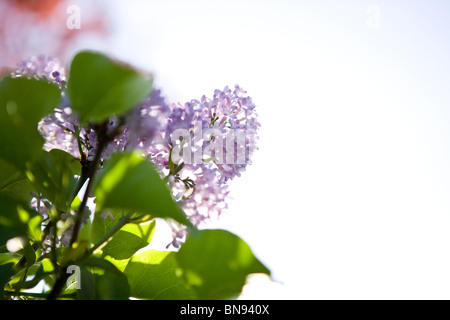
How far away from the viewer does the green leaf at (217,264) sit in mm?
269

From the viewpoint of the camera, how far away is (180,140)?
35 centimetres

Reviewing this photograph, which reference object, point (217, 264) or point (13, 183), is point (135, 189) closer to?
point (217, 264)

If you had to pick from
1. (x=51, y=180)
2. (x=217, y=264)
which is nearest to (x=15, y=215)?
(x=51, y=180)

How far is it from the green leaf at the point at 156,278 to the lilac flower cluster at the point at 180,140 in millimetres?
19

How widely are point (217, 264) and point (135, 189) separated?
7 cm

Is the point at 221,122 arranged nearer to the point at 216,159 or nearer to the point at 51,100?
the point at 216,159

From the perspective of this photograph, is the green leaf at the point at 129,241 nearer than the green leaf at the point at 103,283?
No

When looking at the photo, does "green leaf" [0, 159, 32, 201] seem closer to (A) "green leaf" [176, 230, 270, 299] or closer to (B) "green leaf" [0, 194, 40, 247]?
(B) "green leaf" [0, 194, 40, 247]

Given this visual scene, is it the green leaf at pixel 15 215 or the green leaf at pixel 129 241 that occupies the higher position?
the green leaf at pixel 15 215

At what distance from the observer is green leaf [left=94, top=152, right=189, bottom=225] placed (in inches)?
10.0

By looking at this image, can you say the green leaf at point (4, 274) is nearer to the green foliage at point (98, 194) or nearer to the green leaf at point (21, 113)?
the green foliage at point (98, 194)

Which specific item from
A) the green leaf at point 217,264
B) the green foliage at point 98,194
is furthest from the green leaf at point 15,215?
the green leaf at point 217,264

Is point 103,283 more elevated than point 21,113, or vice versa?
point 21,113

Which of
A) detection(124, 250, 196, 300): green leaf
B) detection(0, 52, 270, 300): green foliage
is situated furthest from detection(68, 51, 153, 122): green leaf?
detection(124, 250, 196, 300): green leaf
